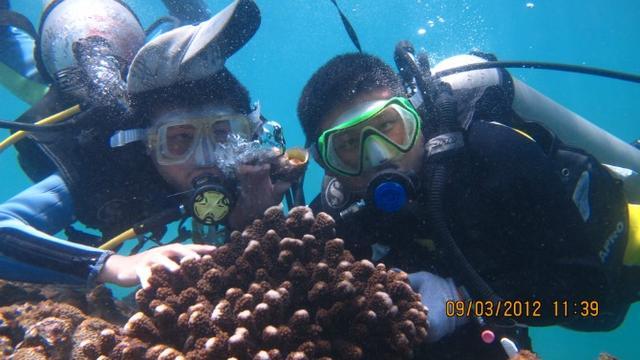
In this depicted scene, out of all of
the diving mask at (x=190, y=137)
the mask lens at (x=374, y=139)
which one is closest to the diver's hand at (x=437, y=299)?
the mask lens at (x=374, y=139)

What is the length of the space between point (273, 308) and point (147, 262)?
1.11m

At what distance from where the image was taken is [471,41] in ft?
171

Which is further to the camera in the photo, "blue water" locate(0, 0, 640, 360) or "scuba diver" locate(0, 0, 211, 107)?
"blue water" locate(0, 0, 640, 360)

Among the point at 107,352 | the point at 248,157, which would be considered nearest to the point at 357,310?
the point at 107,352

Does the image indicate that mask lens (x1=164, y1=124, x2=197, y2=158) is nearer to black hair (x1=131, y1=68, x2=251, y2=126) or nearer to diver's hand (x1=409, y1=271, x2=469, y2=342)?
black hair (x1=131, y1=68, x2=251, y2=126)

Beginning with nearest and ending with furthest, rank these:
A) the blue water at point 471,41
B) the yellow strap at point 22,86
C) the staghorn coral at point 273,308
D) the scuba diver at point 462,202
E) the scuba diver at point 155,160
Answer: the staghorn coral at point 273,308 → the scuba diver at point 462,202 → the scuba diver at point 155,160 → the yellow strap at point 22,86 → the blue water at point 471,41

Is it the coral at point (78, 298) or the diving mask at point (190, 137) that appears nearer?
the coral at point (78, 298)

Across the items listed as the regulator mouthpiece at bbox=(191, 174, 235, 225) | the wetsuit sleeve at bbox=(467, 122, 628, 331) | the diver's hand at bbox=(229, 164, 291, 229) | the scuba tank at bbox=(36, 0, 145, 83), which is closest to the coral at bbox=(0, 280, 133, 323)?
the regulator mouthpiece at bbox=(191, 174, 235, 225)

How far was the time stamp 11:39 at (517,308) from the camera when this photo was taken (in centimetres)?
273

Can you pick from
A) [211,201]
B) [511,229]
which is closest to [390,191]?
[511,229]

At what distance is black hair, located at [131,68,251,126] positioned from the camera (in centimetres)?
377

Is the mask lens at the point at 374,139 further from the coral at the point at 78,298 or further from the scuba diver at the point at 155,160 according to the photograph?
the coral at the point at 78,298

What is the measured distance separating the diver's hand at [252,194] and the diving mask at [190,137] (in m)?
0.42

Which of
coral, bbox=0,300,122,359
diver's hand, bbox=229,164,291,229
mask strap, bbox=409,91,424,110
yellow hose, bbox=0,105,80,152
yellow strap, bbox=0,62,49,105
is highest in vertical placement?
yellow strap, bbox=0,62,49,105
